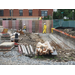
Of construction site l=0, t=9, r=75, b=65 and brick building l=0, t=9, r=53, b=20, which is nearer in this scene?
construction site l=0, t=9, r=75, b=65

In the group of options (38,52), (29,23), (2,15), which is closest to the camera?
(38,52)

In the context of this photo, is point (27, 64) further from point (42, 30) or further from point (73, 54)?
point (42, 30)

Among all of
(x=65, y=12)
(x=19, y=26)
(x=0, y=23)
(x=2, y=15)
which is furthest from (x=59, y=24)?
(x=65, y=12)

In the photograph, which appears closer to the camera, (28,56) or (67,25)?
(28,56)

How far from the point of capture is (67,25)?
20531 millimetres

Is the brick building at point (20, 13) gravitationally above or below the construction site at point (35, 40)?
above

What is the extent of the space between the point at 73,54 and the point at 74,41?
1962mm

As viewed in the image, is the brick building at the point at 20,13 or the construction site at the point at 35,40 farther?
the brick building at the point at 20,13

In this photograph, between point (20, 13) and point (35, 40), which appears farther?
point (20, 13)

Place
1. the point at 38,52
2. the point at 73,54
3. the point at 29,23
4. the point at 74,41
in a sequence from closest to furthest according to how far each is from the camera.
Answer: the point at 38,52
the point at 73,54
the point at 74,41
the point at 29,23

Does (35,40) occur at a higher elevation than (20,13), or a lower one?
lower

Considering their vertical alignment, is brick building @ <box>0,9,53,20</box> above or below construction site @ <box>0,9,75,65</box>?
above

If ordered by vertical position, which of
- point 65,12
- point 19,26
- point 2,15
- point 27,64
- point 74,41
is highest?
point 65,12

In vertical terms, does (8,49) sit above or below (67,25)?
below
